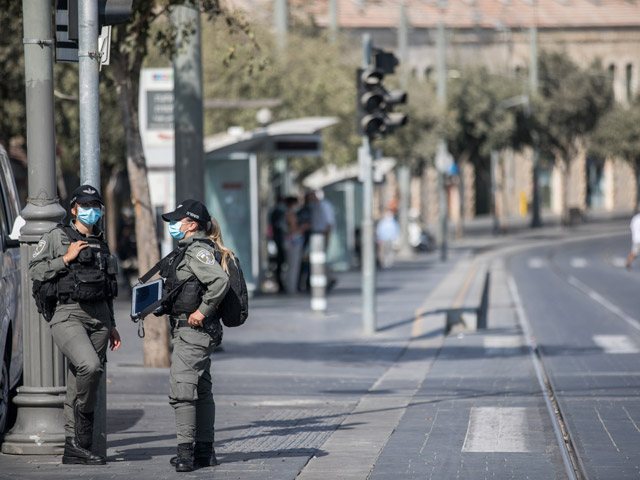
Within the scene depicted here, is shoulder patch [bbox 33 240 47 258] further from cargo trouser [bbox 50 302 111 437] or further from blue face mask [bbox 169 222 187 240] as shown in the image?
blue face mask [bbox 169 222 187 240]

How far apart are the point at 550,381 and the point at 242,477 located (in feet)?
16.4

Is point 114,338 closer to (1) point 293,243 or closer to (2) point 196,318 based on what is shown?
(2) point 196,318

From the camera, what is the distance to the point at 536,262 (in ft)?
120

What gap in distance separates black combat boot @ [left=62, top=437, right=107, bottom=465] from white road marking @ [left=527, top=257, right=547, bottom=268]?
2764cm

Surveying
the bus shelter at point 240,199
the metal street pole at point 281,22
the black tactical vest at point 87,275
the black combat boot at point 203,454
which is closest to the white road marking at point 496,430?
the black combat boot at point 203,454

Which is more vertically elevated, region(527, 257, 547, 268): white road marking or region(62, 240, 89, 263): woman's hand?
region(62, 240, 89, 263): woman's hand

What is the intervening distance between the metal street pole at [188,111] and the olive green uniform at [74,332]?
235 inches

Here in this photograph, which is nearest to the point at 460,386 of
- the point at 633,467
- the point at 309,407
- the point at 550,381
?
the point at 550,381

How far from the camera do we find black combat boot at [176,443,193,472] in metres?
7.29

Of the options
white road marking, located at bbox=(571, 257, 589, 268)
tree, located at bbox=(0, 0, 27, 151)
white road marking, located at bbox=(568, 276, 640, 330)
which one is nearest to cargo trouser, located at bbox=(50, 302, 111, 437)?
white road marking, located at bbox=(568, 276, 640, 330)

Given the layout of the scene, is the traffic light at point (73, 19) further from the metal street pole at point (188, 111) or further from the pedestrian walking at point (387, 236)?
the pedestrian walking at point (387, 236)

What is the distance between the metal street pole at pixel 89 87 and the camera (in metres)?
7.64

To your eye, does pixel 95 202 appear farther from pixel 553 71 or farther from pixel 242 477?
pixel 553 71

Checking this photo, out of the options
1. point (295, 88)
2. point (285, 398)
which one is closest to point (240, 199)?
point (295, 88)
